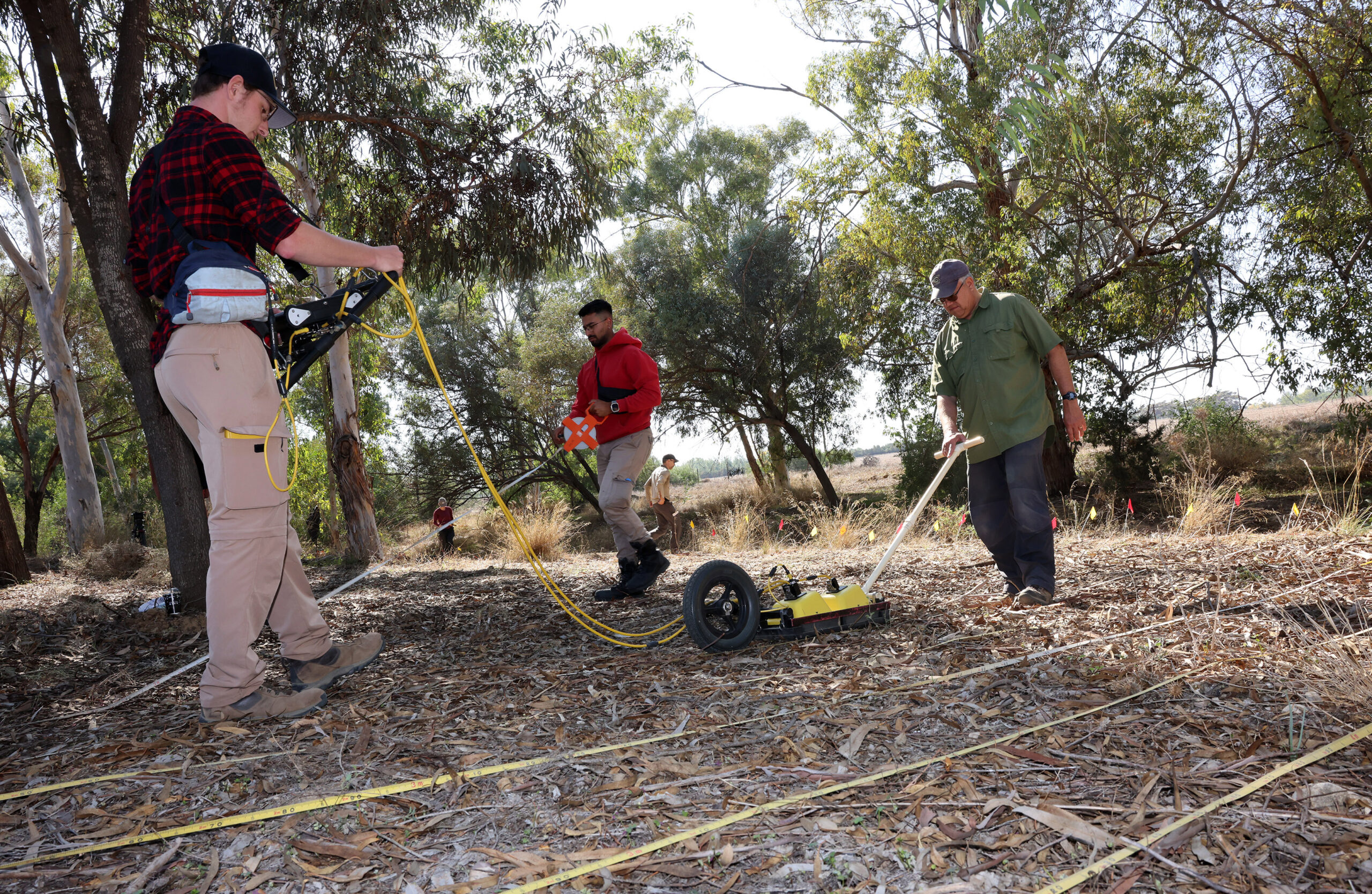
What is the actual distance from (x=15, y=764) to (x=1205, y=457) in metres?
13.5

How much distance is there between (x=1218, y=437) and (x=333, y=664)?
15.1m

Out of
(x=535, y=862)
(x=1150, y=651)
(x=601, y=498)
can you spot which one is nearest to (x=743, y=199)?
(x=601, y=498)

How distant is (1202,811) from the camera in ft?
6.37

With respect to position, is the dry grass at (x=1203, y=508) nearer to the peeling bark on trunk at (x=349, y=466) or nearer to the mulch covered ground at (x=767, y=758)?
the mulch covered ground at (x=767, y=758)

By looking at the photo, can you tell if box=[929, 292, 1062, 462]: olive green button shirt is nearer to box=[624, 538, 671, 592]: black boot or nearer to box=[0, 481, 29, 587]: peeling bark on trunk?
box=[624, 538, 671, 592]: black boot

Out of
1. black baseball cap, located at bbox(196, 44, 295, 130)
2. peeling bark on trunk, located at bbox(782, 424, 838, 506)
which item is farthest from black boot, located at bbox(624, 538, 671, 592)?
peeling bark on trunk, located at bbox(782, 424, 838, 506)

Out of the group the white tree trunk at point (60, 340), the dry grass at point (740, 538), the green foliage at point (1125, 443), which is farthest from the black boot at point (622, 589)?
the white tree trunk at point (60, 340)

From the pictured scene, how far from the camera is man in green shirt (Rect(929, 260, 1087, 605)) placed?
13.4 feet

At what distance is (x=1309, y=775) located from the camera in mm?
2086

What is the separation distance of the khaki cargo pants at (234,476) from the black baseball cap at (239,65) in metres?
0.92

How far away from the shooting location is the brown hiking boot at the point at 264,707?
278 centimetres

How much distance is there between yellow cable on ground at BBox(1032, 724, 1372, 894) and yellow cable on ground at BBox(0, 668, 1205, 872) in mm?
534

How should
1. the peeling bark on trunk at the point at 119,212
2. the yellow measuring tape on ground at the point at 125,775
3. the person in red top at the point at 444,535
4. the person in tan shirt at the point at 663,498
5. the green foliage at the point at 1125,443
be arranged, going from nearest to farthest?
the yellow measuring tape on ground at the point at 125,775 → the peeling bark on trunk at the point at 119,212 → the person in tan shirt at the point at 663,498 → the person in red top at the point at 444,535 → the green foliage at the point at 1125,443

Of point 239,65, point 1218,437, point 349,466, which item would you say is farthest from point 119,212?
point 1218,437
